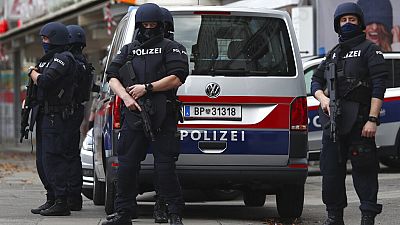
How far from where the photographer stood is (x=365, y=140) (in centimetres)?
810

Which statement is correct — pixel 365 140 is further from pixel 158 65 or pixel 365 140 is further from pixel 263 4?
pixel 263 4

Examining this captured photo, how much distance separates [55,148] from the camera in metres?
10.1

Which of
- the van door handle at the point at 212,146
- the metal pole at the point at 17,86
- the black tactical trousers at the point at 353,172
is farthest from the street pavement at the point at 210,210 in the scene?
the metal pole at the point at 17,86

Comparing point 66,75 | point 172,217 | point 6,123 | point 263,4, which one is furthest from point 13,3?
point 172,217

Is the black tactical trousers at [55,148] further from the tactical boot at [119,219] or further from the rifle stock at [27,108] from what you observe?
the tactical boot at [119,219]

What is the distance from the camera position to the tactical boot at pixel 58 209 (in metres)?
10.0

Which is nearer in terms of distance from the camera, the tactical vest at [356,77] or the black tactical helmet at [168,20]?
the tactical vest at [356,77]

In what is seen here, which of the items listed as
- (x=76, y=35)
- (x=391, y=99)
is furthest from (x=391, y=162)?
(x=76, y=35)

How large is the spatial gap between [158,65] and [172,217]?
1.16 m

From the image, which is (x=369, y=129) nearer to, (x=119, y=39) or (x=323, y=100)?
(x=323, y=100)

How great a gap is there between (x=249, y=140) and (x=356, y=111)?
1449mm

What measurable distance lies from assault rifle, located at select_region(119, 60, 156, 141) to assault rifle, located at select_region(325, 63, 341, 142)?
1334mm

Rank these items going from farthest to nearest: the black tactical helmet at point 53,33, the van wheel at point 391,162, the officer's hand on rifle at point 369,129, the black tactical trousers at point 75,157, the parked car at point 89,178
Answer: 1. the van wheel at point 391,162
2. the parked car at point 89,178
3. the black tactical trousers at point 75,157
4. the black tactical helmet at point 53,33
5. the officer's hand on rifle at point 369,129

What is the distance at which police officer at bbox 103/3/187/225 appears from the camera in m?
8.19
